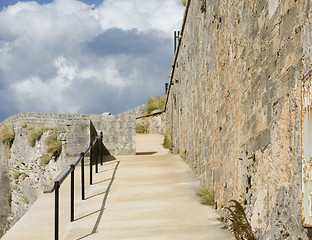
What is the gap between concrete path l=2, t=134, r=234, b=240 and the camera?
459 centimetres

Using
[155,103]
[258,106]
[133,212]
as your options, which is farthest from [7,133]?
[258,106]

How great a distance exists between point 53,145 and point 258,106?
8.32 m

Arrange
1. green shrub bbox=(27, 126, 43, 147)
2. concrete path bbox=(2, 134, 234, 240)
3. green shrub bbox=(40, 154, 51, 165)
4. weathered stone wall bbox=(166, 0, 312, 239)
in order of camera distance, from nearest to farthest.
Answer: weathered stone wall bbox=(166, 0, 312, 239)
concrete path bbox=(2, 134, 234, 240)
green shrub bbox=(40, 154, 51, 165)
green shrub bbox=(27, 126, 43, 147)

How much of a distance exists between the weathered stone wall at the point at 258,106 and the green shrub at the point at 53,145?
18.5 ft

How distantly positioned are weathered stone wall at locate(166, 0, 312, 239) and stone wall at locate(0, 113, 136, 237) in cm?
478

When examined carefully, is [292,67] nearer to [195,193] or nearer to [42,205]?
[195,193]

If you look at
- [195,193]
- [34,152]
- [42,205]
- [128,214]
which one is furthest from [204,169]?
[34,152]

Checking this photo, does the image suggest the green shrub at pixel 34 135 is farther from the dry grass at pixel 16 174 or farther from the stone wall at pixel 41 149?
the dry grass at pixel 16 174

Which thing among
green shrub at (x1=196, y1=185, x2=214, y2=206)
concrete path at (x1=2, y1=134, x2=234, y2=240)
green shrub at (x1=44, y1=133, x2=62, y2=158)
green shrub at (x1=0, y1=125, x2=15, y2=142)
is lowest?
concrete path at (x1=2, y1=134, x2=234, y2=240)

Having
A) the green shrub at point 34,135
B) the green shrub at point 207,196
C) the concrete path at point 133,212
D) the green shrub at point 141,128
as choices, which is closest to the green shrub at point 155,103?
the green shrub at point 141,128

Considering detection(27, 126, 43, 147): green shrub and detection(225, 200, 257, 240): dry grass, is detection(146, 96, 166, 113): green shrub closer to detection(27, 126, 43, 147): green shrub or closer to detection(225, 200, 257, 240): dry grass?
detection(27, 126, 43, 147): green shrub

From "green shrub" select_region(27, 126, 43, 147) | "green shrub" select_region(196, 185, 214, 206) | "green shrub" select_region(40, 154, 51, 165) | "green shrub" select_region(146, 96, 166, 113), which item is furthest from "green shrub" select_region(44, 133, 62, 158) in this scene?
"green shrub" select_region(146, 96, 166, 113)

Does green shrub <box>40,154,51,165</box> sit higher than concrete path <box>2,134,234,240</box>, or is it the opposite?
green shrub <box>40,154,51,165</box>

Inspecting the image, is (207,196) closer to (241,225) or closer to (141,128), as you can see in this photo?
(241,225)
